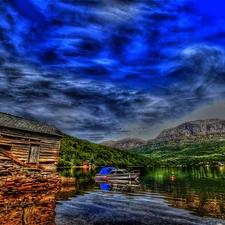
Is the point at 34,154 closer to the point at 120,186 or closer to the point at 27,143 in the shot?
the point at 27,143

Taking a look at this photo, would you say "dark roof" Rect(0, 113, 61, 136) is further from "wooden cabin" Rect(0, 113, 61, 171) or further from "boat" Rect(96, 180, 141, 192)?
"boat" Rect(96, 180, 141, 192)

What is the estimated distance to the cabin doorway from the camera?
27.7m

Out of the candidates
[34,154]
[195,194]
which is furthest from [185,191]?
[34,154]

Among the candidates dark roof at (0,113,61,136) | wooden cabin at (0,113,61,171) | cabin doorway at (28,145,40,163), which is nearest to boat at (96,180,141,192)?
wooden cabin at (0,113,61,171)

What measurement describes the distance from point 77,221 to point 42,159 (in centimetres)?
1855

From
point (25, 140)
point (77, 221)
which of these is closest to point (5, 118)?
point (25, 140)

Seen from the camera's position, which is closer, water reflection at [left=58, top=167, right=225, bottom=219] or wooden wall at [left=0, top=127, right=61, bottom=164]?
water reflection at [left=58, top=167, right=225, bottom=219]

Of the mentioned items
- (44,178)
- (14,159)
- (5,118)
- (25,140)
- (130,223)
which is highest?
(5,118)

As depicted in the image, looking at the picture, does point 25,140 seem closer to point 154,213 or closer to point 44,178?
point 44,178

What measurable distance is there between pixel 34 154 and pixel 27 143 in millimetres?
1877

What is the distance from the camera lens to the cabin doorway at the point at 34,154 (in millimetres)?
27684

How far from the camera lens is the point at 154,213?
47.3ft

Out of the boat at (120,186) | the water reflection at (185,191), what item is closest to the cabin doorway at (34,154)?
the water reflection at (185,191)

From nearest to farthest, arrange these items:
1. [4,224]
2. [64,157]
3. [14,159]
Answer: [4,224]
[14,159]
[64,157]
